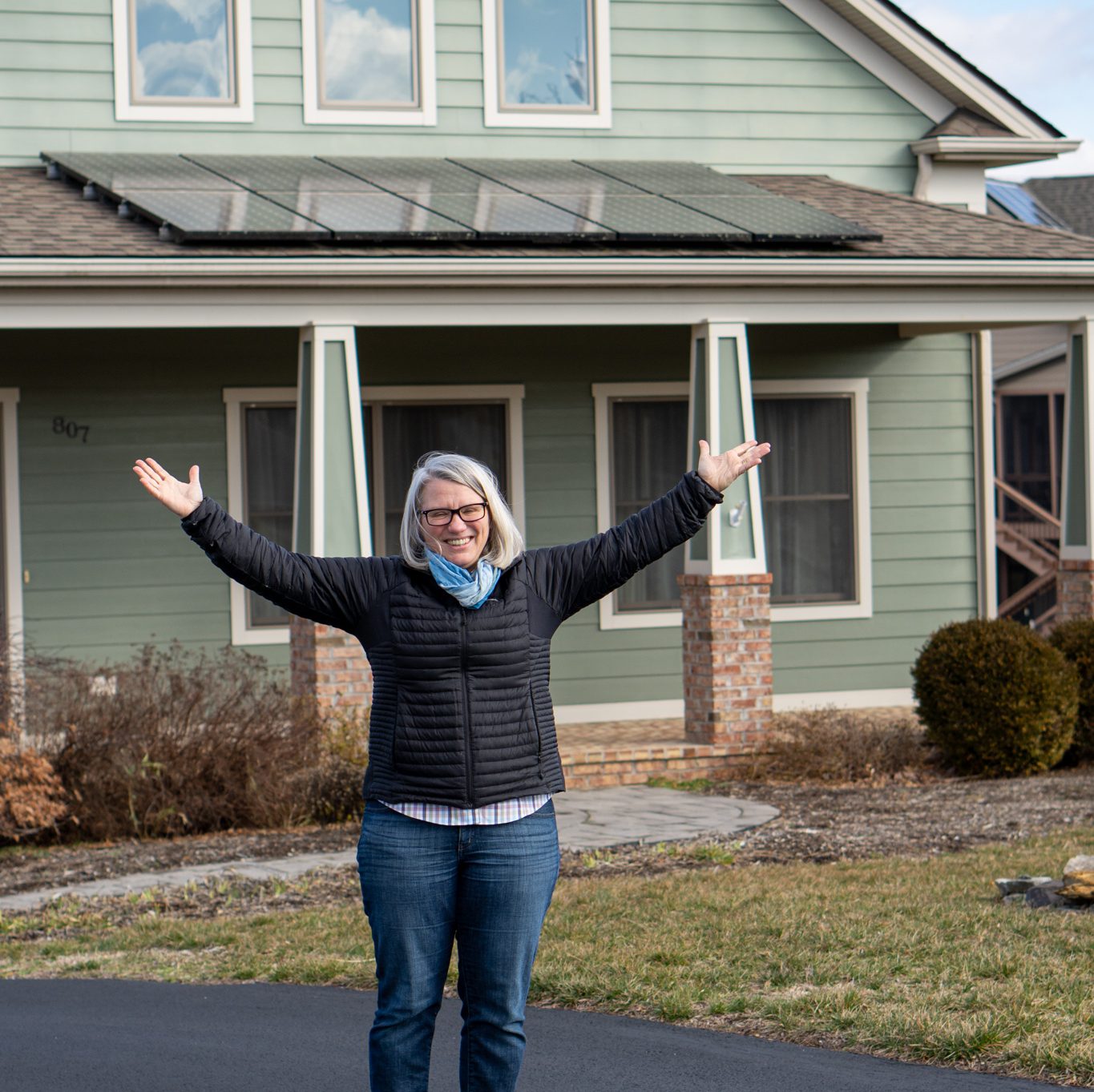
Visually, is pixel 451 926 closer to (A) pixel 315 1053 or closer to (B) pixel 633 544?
(B) pixel 633 544

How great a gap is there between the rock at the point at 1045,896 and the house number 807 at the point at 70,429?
8.02 meters

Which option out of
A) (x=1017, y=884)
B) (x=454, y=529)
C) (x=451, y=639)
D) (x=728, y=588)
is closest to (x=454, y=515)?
(x=454, y=529)

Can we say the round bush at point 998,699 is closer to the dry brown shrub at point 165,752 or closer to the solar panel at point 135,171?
the dry brown shrub at point 165,752

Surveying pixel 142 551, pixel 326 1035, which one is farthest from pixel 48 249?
pixel 326 1035

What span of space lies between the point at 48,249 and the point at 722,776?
5.62 metres

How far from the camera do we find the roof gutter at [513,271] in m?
10.7

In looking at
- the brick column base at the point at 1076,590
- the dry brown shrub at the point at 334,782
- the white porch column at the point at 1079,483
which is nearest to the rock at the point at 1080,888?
the dry brown shrub at the point at 334,782

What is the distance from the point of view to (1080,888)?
24.0ft

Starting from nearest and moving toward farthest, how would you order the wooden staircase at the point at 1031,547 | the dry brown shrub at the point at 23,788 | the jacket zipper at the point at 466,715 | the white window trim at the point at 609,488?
the jacket zipper at the point at 466,715 → the dry brown shrub at the point at 23,788 → the white window trim at the point at 609,488 → the wooden staircase at the point at 1031,547

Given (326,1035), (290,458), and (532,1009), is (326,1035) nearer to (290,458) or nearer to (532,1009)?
(532,1009)

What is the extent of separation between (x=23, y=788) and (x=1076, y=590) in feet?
25.6

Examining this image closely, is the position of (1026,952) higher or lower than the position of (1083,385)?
lower

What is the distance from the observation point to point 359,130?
13.7 metres

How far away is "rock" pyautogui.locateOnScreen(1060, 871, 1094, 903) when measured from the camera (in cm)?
730
